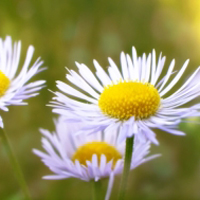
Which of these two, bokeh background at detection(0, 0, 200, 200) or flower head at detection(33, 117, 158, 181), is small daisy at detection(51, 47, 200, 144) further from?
bokeh background at detection(0, 0, 200, 200)

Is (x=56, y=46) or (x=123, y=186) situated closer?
(x=123, y=186)

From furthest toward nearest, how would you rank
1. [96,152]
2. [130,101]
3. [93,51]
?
[93,51], [96,152], [130,101]

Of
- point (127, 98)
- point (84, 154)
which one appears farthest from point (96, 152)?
point (127, 98)

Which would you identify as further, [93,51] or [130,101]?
[93,51]

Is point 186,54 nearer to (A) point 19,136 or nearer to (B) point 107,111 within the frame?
(A) point 19,136

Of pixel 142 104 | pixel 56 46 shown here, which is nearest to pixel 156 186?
pixel 56 46

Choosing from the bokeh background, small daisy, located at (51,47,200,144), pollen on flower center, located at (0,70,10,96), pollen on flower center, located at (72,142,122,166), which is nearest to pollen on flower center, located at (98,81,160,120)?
small daisy, located at (51,47,200,144)

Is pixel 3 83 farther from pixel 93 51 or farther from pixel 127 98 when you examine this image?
pixel 93 51
